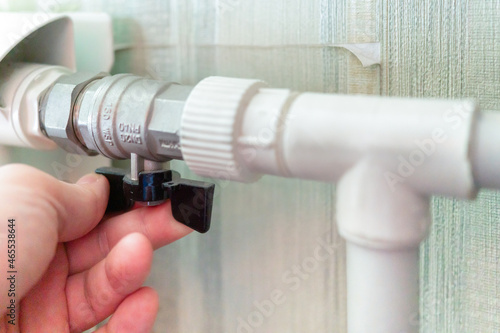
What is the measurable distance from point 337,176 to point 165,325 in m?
0.36

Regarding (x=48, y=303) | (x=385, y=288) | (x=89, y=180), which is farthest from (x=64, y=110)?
(x=385, y=288)

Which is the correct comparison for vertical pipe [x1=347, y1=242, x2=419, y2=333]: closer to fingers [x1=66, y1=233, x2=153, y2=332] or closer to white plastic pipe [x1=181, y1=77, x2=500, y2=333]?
white plastic pipe [x1=181, y1=77, x2=500, y2=333]

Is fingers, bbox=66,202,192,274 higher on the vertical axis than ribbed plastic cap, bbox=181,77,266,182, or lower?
lower

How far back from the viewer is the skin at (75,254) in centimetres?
32

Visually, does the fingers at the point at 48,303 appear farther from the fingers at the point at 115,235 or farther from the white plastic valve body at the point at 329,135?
the white plastic valve body at the point at 329,135

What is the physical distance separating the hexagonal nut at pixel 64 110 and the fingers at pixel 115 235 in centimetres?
7

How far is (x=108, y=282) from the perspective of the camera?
1.25ft

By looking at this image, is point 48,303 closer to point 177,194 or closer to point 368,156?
point 177,194

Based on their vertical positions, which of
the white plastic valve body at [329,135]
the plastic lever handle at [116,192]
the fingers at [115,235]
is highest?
the white plastic valve body at [329,135]

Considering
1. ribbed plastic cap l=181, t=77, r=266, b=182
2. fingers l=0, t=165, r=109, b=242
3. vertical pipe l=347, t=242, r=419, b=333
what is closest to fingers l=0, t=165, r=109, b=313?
fingers l=0, t=165, r=109, b=242

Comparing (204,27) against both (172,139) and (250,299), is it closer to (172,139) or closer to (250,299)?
(172,139)

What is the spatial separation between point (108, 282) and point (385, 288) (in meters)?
0.23

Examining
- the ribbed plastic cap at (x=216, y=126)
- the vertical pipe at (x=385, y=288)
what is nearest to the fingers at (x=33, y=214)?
the ribbed plastic cap at (x=216, y=126)

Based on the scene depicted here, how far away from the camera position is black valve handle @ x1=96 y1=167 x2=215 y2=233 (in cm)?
36
